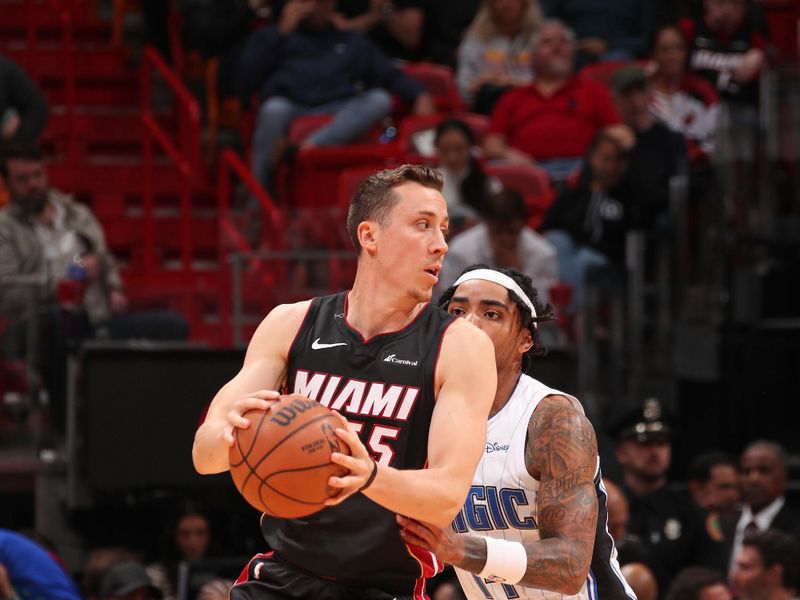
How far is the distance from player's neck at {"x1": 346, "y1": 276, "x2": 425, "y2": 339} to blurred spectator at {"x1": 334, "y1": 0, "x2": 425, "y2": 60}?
9.56 meters

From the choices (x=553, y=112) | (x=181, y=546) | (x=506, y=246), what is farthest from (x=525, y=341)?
(x=553, y=112)

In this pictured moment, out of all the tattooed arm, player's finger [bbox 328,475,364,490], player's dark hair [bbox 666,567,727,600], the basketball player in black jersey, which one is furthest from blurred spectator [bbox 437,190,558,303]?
player's finger [bbox 328,475,364,490]

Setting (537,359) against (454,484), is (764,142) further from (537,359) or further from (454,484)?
(454,484)

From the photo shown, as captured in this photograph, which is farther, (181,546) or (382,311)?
(181,546)

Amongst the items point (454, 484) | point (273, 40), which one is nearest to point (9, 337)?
point (273, 40)

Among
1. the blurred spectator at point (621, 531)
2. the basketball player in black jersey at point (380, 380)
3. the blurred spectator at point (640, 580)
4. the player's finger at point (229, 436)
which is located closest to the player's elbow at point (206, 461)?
the basketball player in black jersey at point (380, 380)

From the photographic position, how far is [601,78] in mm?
13352

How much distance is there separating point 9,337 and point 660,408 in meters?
4.11

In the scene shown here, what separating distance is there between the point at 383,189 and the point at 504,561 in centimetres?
114

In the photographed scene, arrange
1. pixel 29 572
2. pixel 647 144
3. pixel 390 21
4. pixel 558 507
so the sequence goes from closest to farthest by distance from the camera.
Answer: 1. pixel 558 507
2. pixel 29 572
3. pixel 647 144
4. pixel 390 21

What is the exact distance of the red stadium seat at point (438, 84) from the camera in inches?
537

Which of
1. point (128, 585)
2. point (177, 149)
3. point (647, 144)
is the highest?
point (647, 144)

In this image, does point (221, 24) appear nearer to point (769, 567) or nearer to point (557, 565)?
point (769, 567)

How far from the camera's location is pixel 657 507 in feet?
31.6
